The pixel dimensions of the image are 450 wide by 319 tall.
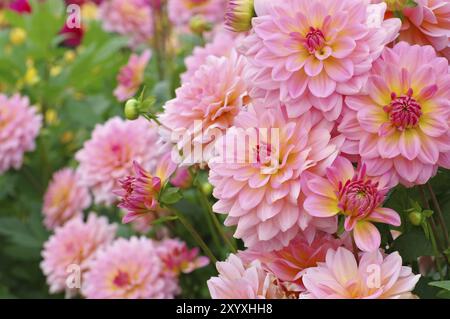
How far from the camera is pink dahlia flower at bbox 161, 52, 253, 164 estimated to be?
2.27 feet

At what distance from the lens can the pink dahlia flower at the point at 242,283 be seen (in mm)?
622

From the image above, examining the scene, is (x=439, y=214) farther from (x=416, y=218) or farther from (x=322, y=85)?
(x=322, y=85)

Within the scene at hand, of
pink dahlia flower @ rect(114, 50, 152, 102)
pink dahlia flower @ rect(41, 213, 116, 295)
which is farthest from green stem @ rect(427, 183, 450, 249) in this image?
pink dahlia flower @ rect(114, 50, 152, 102)

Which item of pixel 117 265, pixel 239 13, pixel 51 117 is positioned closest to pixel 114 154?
pixel 117 265

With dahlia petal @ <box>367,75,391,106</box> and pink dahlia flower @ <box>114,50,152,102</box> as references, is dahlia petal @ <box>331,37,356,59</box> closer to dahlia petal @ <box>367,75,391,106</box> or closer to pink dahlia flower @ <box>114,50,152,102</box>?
dahlia petal @ <box>367,75,391,106</box>

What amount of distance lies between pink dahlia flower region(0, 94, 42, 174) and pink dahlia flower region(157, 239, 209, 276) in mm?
340

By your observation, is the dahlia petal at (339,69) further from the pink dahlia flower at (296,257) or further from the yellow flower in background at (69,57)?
the yellow flower in background at (69,57)

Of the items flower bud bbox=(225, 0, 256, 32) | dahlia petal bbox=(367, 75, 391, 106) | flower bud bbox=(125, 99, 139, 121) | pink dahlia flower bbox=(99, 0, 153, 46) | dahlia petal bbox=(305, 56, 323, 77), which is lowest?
dahlia petal bbox=(367, 75, 391, 106)

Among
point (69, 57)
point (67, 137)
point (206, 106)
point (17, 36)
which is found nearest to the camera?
point (206, 106)

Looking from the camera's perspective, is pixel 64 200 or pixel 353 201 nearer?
pixel 353 201

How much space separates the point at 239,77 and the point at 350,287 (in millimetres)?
233

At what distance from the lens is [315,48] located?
0.63 m

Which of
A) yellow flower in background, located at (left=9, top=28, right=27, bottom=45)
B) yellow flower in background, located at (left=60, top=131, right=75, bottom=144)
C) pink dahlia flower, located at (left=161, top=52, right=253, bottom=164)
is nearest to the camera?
pink dahlia flower, located at (left=161, top=52, right=253, bottom=164)

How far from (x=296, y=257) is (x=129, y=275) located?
0.35 meters
